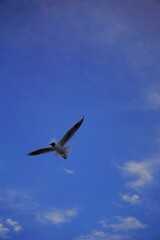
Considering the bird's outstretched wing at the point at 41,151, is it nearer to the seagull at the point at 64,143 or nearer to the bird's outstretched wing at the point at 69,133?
the seagull at the point at 64,143

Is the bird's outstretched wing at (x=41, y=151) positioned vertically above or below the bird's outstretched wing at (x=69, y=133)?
below

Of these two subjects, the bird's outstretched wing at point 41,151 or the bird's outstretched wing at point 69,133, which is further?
the bird's outstretched wing at point 41,151

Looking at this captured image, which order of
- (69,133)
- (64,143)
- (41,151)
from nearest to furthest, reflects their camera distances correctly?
(69,133), (64,143), (41,151)

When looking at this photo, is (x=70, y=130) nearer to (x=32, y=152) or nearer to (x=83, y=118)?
(x=83, y=118)

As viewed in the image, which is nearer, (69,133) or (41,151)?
(69,133)

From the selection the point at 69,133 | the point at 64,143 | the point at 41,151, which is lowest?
the point at 41,151

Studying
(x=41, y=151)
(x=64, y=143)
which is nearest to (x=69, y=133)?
(x=64, y=143)

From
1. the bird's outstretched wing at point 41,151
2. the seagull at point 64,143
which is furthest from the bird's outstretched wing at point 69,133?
the bird's outstretched wing at point 41,151

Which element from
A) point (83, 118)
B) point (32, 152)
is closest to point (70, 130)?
point (83, 118)

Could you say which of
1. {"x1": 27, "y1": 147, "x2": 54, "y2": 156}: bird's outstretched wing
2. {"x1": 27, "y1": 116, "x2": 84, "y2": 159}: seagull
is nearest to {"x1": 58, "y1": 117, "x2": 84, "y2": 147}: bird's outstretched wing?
{"x1": 27, "y1": 116, "x2": 84, "y2": 159}: seagull

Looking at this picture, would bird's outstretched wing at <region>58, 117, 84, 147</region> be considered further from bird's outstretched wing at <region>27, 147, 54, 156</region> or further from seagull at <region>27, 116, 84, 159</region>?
bird's outstretched wing at <region>27, 147, 54, 156</region>

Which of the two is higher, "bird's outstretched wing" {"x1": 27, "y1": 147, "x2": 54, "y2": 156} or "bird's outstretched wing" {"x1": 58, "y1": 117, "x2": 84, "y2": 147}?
"bird's outstretched wing" {"x1": 58, "y1": 117, "x2": 84, "y2": 147}

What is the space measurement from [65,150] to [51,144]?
341 mm

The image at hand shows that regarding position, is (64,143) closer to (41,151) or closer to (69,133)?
(69,133)
